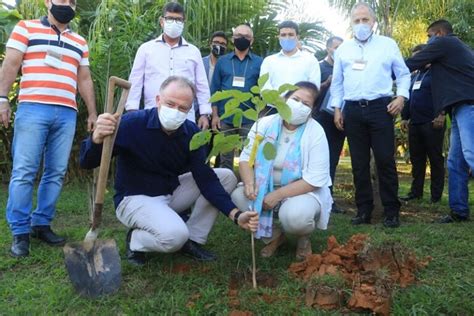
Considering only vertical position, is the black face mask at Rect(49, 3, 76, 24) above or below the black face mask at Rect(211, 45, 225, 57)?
above

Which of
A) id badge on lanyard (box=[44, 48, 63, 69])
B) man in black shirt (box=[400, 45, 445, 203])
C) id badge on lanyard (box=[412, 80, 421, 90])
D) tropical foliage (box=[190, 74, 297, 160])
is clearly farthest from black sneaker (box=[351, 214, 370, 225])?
id badge on lanyard (box=[44, 48, 63, 69])

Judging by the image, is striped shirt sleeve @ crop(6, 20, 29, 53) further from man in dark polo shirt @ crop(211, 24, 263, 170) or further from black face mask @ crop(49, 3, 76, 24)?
man in dark polo shirt @ crop(211, 24, 263, 170)

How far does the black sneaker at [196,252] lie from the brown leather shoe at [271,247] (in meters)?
0.33

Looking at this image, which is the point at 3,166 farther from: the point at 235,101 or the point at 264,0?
the point at 235,101

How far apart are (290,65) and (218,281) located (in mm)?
2329

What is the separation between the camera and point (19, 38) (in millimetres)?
3230

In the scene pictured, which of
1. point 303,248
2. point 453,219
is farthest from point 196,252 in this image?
point 453,219

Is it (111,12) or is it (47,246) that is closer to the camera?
(47,246)

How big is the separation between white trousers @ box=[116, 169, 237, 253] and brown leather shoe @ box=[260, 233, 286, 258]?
16.4 inches

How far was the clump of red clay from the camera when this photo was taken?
223cm

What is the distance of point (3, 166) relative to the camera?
7.17m

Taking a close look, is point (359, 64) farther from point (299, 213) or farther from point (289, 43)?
point (299, 213)

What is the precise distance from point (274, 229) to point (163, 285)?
919 mm

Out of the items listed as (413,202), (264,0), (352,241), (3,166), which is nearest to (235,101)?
(352,241)
